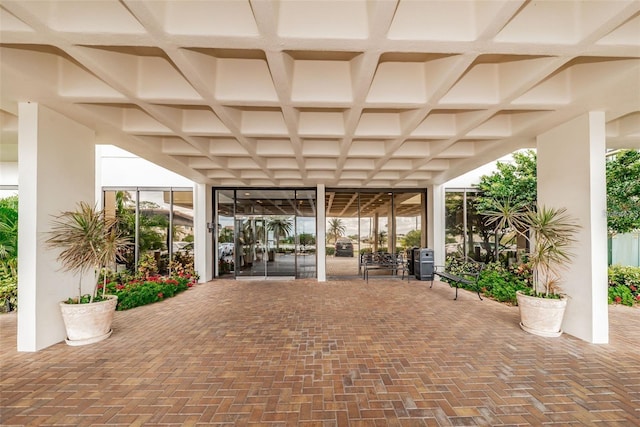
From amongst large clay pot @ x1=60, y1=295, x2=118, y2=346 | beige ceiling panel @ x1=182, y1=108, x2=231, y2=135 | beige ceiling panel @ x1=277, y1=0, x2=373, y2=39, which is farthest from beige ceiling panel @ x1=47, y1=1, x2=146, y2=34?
large clay pot @ x1=60, y1=295, x2=118, y2=346

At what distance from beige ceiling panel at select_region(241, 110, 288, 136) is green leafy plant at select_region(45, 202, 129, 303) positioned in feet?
8.53

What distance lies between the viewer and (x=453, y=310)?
5.53 metres

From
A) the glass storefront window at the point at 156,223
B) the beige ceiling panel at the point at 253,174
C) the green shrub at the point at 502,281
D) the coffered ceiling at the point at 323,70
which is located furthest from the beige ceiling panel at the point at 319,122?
the glass storefront window at the point at 156,223

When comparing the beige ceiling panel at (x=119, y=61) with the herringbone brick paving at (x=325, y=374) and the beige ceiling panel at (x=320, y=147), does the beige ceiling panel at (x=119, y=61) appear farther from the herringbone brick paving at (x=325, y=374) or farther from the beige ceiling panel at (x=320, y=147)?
the herringbone brick paving at (x=325, y=374)

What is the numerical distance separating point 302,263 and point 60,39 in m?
8.28

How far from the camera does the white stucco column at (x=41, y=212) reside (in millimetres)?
3521

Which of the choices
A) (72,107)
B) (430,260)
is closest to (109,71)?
(72,107)

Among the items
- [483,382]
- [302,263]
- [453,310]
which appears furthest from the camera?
[302,263]

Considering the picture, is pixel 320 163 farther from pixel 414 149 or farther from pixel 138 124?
pixel 138 124

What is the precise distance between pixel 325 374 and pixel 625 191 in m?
8.40

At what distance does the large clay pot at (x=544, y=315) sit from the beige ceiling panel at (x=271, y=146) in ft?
16.2

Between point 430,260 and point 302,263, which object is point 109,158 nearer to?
point 302,263

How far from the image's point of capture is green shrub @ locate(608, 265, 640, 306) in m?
5.99

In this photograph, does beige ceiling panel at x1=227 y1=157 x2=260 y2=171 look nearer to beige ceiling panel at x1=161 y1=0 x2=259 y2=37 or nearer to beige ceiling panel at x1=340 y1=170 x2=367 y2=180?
beige ceiling panel at x1=340 y1=170 x2=367 y2=180
